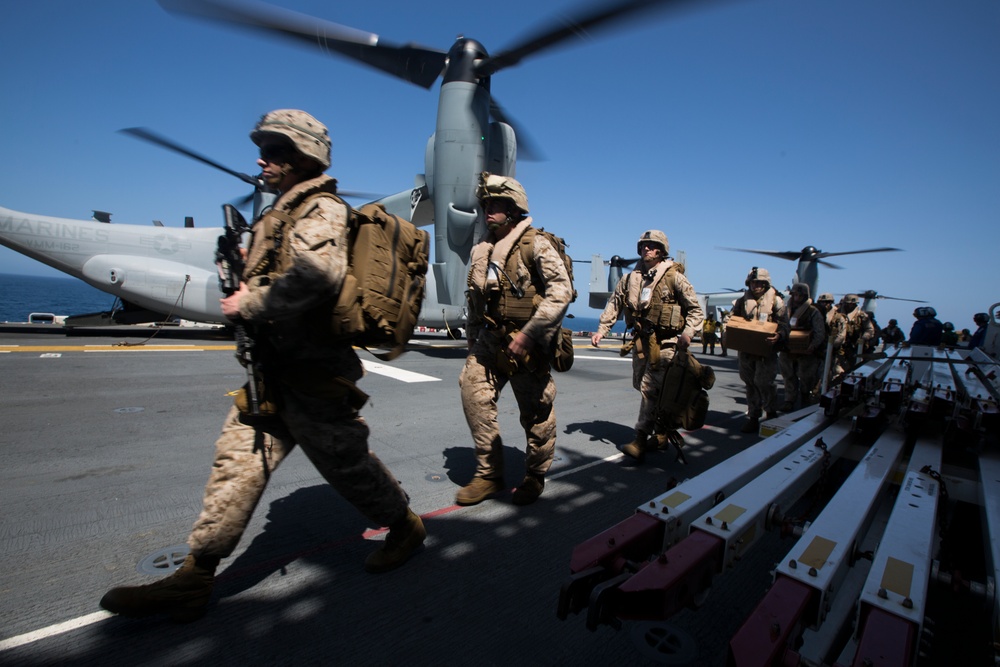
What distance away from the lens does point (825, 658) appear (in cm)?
134

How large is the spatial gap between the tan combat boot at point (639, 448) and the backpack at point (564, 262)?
1.39 metres

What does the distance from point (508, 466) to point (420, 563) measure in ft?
A: 4.90

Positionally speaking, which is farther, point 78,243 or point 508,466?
point 78,243

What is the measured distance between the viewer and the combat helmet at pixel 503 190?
294 centimetres

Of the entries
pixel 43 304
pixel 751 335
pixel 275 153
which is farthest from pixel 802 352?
pixel 43 304

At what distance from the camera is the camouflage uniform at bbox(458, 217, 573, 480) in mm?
2850

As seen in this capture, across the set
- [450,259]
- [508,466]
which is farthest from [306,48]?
[508,466]

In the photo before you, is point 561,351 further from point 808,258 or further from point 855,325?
point 808,258

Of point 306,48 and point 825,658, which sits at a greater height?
point 306,48

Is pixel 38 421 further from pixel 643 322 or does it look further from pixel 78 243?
pixel 78 243

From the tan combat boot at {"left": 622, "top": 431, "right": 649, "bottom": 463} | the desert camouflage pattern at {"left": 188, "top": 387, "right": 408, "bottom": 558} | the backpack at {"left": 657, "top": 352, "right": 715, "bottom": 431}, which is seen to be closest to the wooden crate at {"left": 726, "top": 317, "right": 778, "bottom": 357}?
the backpack at {"left": 657, "top": 352, "right": 715, "bottom": 431}

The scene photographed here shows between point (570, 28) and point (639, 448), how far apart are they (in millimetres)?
5205

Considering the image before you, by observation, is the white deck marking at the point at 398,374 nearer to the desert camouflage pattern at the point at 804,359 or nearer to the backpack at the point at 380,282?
the desert camouflage pattern at the point at 804,359

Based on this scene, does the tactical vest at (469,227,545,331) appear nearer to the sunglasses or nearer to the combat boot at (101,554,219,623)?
the sunglasses
